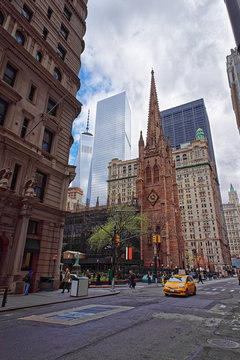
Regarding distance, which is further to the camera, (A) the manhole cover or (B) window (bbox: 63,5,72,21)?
(B) window (bbox: 63,5,72,21)

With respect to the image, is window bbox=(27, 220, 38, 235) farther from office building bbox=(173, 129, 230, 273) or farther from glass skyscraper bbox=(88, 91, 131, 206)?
glass skyscraper bbox=(88, 91, 131, 206)

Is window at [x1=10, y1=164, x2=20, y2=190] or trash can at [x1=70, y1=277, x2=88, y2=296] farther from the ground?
window at [x1=10, y1=164, x2=20, y2=190]

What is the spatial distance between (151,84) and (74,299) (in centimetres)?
8253

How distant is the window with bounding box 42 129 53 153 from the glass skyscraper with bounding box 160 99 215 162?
15487 cm

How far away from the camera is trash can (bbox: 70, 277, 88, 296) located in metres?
14.8

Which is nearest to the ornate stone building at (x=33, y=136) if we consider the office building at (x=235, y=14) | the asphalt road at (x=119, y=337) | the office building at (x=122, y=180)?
the asphalt road at (x=119, y=337)

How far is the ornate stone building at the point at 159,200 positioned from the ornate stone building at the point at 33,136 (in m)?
32.8

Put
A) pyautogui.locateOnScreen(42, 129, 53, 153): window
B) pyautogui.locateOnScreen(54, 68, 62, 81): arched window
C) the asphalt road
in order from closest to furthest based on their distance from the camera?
the asphalt road → pyautogui.locateOnScreen(42, 129, 53, 153): window → pyautogui.locateOnScreen(54, 68, 62, 81): arched window

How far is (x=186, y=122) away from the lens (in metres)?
172

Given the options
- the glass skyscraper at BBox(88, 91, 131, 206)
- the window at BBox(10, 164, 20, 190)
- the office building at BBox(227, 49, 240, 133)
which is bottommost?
the window at BBox(10, 164, 20, 190)

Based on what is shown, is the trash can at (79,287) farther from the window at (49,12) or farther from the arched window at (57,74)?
the window at (49,12)

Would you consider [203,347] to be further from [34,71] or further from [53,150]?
[34,71]

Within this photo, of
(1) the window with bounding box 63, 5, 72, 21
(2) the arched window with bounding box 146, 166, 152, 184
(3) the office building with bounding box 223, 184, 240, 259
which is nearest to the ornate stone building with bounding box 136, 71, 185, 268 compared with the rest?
(2) the arched window with bounding box 146, 166, 152, 184

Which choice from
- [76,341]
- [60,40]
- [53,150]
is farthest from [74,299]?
[60,40]
